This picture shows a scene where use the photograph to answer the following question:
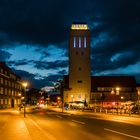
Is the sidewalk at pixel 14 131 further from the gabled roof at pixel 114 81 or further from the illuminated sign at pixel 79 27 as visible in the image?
the gabled roof at pixel 114 81

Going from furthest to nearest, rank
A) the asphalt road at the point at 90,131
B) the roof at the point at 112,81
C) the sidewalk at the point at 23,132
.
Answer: the roof at the point at 112,81 → the asphalt road at the point at 90,131 → the sidewalk at the point at 23,132

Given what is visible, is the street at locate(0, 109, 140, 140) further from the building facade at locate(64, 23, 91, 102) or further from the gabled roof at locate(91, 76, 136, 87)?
the gabled roof at locate(91, 76, 136, 87)

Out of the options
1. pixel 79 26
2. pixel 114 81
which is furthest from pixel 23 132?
pixel 114 81

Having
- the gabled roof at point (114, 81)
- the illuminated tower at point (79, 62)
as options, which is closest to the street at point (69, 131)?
the illuminated tower at point (79, 62)

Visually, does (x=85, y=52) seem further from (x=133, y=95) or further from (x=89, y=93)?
(x=133, y=95)

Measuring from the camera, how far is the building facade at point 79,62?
120 metres

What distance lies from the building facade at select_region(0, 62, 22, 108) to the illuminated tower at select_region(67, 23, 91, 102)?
72.4ft

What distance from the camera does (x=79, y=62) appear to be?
120m

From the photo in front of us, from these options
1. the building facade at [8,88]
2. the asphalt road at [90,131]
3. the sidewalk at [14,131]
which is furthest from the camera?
the building facade at [8,88]

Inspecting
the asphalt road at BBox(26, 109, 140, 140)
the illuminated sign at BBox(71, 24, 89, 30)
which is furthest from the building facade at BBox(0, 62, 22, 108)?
the asphalt road at BBox(26, 109, 140, 140)

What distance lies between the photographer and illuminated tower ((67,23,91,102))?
119750 mm

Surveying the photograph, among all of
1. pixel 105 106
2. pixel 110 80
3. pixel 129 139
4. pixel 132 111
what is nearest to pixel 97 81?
pixel 110 80

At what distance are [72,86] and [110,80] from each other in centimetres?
2315

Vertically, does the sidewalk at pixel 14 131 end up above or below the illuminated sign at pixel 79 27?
below
